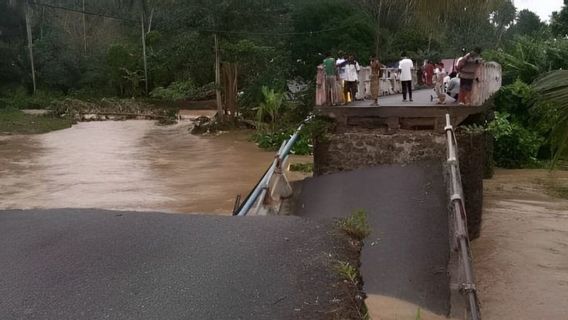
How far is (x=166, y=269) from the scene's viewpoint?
187 inches

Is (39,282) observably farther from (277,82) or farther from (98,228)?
(277,82)

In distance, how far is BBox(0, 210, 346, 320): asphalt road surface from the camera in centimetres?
413

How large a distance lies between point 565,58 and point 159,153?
17.1m

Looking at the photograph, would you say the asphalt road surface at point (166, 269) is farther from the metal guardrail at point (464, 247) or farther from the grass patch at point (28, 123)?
the grass patch at point (28, 123)

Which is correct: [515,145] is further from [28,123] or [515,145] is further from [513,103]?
[28,123]

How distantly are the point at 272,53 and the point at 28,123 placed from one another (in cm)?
1603

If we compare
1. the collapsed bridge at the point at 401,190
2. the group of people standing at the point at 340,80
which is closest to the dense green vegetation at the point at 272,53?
the group of people standing at the point at 340,80

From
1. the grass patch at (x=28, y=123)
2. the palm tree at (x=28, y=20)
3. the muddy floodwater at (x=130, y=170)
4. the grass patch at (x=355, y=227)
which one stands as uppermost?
the palm tree at (x=28, y=20)

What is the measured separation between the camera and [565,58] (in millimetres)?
26297

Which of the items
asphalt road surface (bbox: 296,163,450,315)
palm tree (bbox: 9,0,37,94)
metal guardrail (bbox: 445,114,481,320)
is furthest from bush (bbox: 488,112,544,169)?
palm tree (bbox: 9,0,37,94)

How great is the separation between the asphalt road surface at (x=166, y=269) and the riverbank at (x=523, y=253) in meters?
4.96

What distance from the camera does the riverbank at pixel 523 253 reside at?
31.2 ft

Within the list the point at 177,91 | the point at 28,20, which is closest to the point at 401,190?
the point at 177,91

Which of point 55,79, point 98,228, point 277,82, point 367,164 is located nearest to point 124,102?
point 55,79
